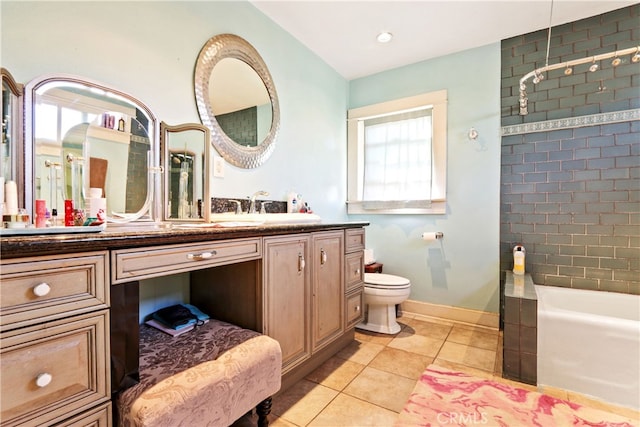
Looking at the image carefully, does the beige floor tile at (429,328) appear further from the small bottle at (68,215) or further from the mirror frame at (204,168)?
the small bottle at (68,215)

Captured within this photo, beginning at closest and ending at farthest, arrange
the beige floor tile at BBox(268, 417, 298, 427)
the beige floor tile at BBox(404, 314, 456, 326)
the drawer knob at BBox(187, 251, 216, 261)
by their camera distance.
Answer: the drawer knob at BBox(187, 251, 216, 261)
the beige floor tile at BBox(268, 417, 298, 427)
the beige floor tile at BBox(404, 314, 456, 326)

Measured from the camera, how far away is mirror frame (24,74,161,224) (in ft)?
3.63

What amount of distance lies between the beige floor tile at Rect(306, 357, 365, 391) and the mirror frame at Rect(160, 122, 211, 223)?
1.14m

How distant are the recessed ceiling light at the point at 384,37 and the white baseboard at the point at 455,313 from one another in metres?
2.39

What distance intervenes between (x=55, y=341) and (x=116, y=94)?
113 centimetres

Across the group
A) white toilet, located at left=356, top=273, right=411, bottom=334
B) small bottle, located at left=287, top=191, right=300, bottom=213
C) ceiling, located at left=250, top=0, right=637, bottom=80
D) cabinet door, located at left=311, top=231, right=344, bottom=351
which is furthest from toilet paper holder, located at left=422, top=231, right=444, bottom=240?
ceiling, located at left=250, top=0, right=637, bottom=80

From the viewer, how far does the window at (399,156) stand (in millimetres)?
2768

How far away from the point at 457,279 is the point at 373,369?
4.24 ft

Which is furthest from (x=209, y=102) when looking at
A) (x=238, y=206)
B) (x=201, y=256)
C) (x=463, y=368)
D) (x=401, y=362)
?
(x=463, y=368)

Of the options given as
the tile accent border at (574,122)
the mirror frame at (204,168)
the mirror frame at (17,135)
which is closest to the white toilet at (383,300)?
the mirror frame at (204,168)

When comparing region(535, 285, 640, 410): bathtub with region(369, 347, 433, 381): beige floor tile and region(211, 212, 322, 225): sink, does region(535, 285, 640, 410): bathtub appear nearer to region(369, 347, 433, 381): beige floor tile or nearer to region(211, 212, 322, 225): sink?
region(369, 347, 433, 381): beige floor tile

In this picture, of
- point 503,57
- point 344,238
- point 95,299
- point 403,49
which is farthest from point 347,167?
point 95,299

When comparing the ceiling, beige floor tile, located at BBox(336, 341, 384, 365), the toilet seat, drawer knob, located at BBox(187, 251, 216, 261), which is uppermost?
the ceiling

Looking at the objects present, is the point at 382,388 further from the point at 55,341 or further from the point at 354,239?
the point at 55,341
